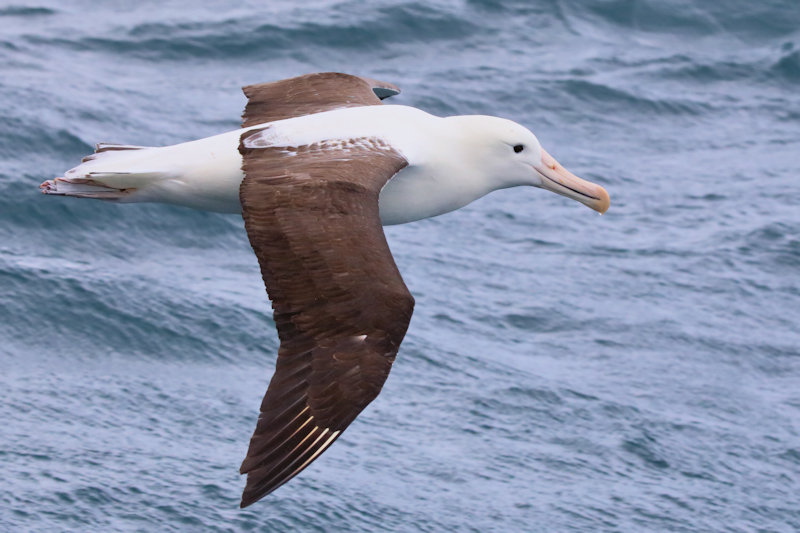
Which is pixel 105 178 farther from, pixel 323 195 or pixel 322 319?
pixel 322 319

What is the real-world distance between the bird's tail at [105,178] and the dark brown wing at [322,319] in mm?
1140

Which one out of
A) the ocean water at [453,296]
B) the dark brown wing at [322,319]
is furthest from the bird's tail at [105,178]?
the ocean water at [453,296]

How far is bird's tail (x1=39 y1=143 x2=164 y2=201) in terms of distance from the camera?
8625 mm

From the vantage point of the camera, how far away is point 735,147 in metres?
17.5

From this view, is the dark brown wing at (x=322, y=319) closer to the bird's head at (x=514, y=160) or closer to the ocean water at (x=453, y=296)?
the bird's head at (x=514, y=160)

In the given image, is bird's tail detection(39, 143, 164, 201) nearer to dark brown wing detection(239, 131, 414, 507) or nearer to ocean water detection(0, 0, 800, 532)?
dark brown wing detection(239, 131, 414, 507)

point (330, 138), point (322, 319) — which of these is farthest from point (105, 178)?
point (322, 319)

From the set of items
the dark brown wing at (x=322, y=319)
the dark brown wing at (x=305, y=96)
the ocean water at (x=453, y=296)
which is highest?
the dark brown wing at (x=305, y=96)

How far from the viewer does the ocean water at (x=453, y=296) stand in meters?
11.3

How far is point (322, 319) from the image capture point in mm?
7504

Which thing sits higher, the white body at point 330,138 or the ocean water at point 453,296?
the white body at point 330,138

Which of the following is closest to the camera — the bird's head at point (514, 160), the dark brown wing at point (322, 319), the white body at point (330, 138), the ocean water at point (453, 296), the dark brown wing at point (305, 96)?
the dark brown wing at point (322, 319)

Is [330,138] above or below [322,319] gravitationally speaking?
above

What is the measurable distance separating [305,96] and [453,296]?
15.4 ft
